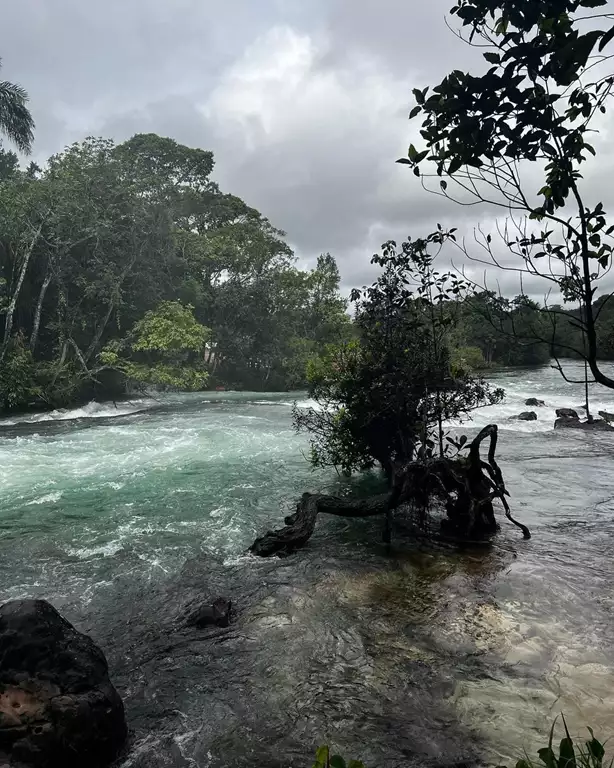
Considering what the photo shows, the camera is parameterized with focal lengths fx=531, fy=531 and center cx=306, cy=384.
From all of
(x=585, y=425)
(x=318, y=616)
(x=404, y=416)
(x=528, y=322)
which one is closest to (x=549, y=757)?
(x=528, y=322)

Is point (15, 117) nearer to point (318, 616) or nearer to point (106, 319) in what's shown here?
point (106, 319)

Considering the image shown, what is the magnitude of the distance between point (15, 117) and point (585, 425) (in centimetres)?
2543

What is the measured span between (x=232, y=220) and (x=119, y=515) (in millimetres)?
36347

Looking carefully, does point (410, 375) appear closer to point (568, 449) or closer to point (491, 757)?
point (491, 757)

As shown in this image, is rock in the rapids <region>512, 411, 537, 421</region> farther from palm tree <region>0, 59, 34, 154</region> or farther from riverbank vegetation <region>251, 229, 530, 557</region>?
palm tree <region>0, 59, 34, 154</region>

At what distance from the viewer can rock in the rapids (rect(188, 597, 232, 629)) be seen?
5.73 metres

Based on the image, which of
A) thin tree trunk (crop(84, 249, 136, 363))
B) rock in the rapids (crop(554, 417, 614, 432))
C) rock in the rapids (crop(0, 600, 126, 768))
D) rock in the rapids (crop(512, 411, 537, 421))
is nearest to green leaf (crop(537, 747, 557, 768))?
rock in the rapids (crop(0, 600, 126, 768))

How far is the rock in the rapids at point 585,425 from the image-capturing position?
19047mm

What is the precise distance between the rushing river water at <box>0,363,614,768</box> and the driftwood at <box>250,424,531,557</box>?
1.09 feet

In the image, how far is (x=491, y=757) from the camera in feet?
12.0

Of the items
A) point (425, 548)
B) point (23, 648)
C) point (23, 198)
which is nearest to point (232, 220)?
point (23, 198)

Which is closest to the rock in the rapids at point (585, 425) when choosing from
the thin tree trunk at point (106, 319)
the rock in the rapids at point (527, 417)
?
the rock in the rapids at point (527, 417)

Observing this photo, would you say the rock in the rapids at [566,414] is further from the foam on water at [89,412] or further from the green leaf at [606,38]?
the green leaf at [606,38]

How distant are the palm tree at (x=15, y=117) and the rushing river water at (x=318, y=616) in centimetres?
1640
